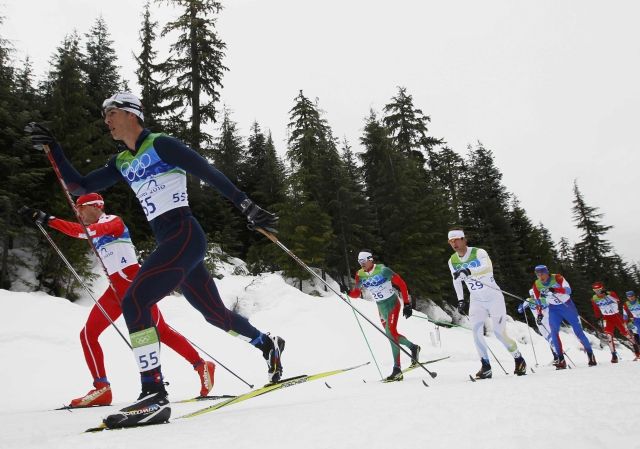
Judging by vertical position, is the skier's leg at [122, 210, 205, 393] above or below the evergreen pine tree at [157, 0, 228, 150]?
below

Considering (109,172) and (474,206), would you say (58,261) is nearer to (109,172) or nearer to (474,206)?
(109,172)

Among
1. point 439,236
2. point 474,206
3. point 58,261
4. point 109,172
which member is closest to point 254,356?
point 58,261

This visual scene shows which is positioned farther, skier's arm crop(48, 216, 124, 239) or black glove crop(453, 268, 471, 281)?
black glove crop(453, 268, 471, 281)

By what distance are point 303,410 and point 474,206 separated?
41260 mm

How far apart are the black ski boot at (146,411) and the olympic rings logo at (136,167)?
1603 millimetres

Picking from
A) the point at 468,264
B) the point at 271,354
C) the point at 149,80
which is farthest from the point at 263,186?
the point at 271,354

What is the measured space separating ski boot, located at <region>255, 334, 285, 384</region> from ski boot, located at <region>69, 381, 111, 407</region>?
2239 millimetres

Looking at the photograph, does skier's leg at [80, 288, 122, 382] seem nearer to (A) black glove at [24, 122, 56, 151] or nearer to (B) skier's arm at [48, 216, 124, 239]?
(B) skier's arm at [48, 216, 124, 239]

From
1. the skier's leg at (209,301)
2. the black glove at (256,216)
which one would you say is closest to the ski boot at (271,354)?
the skier's leg at (209,301)

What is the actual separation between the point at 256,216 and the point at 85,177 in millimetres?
1745

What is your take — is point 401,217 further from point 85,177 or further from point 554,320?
point 85,177

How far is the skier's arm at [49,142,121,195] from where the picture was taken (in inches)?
145

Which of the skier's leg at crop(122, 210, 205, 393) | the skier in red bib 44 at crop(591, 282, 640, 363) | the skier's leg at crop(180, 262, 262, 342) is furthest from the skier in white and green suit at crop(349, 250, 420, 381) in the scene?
the skier in red bib 44 at crop(591, 282, 640, 363)

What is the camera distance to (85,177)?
3.71 metres
